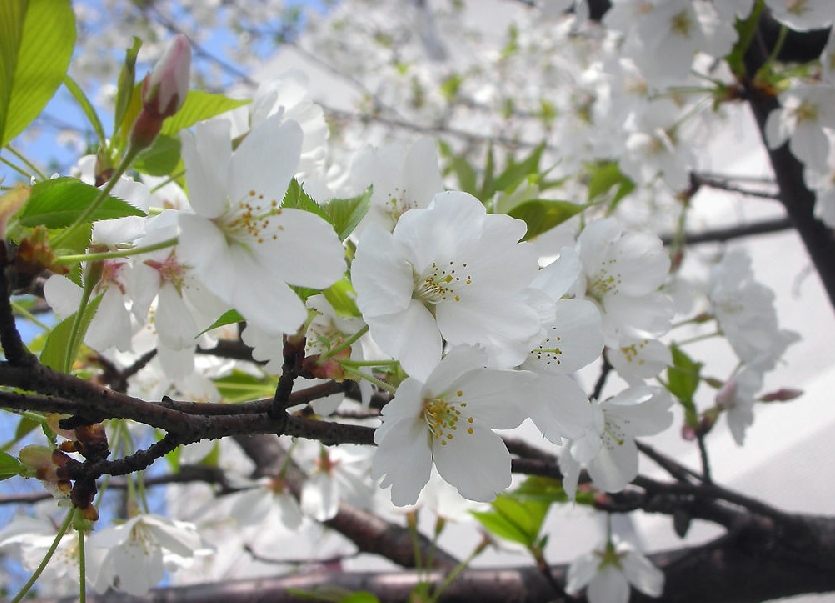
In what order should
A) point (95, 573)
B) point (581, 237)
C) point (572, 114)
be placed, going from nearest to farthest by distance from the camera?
point (581, 237) < point (95, 573) < point (572, 114)

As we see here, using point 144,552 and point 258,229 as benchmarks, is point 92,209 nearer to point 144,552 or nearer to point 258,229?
point 258,229

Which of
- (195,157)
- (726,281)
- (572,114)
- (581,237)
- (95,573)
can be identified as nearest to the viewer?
(195,157)

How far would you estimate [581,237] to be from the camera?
704mm

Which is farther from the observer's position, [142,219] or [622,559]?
[622,559]

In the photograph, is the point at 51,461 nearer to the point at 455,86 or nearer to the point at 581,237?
the point at 581,237

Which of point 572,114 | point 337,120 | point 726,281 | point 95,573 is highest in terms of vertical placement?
point 726,281

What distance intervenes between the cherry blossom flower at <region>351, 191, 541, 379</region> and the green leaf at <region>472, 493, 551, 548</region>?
647 millimetres

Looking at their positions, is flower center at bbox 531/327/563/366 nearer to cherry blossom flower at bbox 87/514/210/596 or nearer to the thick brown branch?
cherry blossom flower at bbox 87/514/210/596

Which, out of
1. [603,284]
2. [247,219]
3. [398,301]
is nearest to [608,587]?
[603,284]

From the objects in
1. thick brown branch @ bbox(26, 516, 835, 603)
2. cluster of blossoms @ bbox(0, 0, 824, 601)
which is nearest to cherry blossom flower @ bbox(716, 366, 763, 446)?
cluster of blossoms @ bbox(0, 0, 824, 601)

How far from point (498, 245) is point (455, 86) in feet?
10.4

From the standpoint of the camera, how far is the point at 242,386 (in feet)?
2.93

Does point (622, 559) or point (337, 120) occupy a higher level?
point (622, 559)

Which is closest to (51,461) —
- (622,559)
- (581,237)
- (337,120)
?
(581,237)
